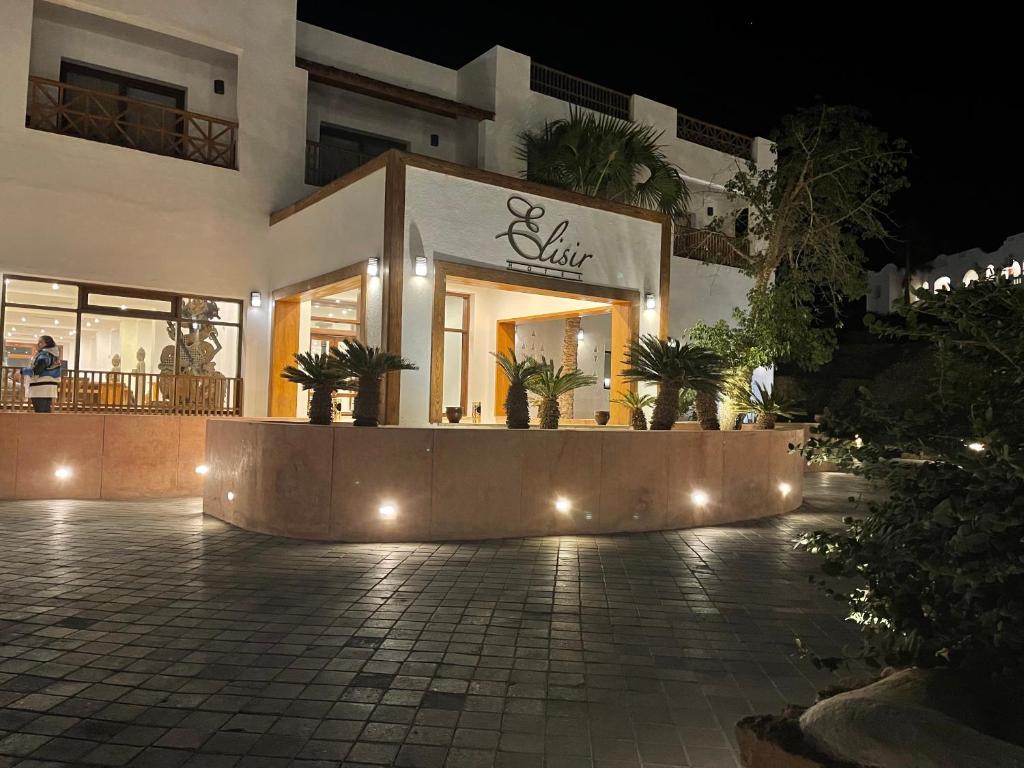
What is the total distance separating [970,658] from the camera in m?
2.37

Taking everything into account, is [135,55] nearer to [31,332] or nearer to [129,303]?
[129,303]

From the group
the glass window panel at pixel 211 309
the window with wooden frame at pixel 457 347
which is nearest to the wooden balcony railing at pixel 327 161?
the glass window panel at pixel 211 309

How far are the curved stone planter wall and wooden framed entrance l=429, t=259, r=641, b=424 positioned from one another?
7.70 ft

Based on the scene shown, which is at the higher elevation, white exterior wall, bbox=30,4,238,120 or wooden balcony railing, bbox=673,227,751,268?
white exterior wall, bbox=30,4,238,120

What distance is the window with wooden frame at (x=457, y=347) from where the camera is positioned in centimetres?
1745

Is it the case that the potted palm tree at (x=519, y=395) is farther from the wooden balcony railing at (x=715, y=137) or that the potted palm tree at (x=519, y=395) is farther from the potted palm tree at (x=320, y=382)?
the wooden balcony railing at (x=715, y=137)

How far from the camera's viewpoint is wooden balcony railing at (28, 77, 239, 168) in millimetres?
13008

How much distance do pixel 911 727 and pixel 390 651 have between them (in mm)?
3231

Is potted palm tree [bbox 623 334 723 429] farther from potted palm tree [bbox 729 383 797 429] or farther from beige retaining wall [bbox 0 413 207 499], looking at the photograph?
beige retaining wall [bbox 0 413 207 499]

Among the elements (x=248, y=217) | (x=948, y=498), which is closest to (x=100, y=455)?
(x=248, y=217)

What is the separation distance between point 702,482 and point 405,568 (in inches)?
185

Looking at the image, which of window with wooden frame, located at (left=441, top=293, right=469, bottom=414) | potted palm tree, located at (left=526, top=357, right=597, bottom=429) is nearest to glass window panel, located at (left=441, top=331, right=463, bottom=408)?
window with wooden frame, located at (left=441, top=293, right=469, bottom=414)

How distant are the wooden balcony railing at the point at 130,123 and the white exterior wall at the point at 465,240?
5.25 metres

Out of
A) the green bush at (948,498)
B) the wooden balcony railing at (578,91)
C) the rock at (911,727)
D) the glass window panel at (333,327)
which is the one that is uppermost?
the wooden balcony railing at (578,91)
